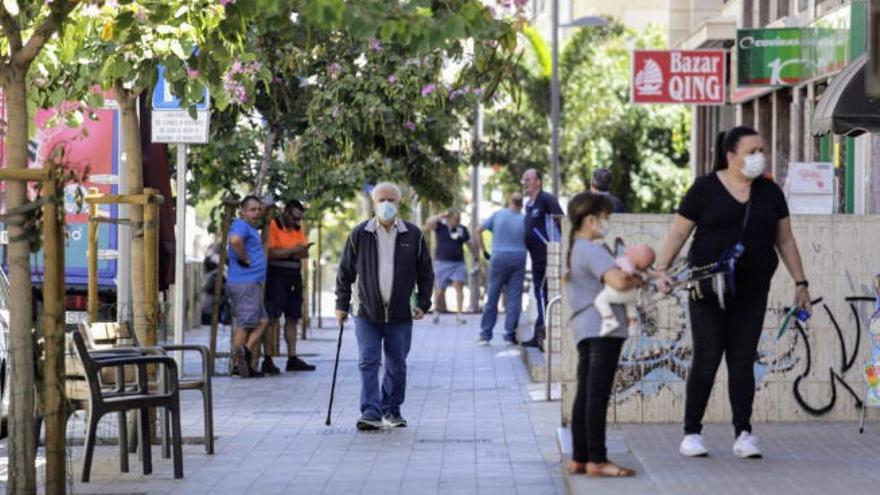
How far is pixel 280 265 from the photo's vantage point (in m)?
20.5

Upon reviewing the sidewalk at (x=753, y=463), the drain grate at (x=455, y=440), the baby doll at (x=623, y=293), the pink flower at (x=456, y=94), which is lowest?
the drain grate at (x=455, y=440)

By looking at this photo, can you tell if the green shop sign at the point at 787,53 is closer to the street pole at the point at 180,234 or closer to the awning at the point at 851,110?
the awning at the point at 851,110

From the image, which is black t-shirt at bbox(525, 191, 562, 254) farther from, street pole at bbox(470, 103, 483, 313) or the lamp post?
the lamp post

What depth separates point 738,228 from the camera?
1111 cm

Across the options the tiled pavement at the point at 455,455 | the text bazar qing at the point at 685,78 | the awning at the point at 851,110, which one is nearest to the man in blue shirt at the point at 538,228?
the tiled pavement at the point at 455,455

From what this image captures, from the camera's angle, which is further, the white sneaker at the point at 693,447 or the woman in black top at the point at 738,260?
the white sneaker at the point at 693,447

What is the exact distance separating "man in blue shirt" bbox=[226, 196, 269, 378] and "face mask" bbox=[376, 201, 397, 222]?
188 inches

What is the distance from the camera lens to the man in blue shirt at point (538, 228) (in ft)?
67.9

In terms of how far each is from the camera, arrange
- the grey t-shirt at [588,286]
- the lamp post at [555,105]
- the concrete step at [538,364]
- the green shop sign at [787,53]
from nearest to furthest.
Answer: the grey t-shirt at [588,286], the concrete step at [538,364], the green shop sign at [787,53], the lamp post at [555,105]

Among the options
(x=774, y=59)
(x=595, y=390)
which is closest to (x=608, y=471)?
(x=595, y=390)

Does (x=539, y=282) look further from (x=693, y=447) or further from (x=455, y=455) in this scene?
(x=693, y=447)

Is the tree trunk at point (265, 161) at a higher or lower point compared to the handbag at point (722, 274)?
higher

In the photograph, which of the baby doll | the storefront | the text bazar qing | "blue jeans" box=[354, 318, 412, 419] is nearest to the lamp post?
the storefront

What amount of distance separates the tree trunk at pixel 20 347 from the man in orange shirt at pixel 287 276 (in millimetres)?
10683
